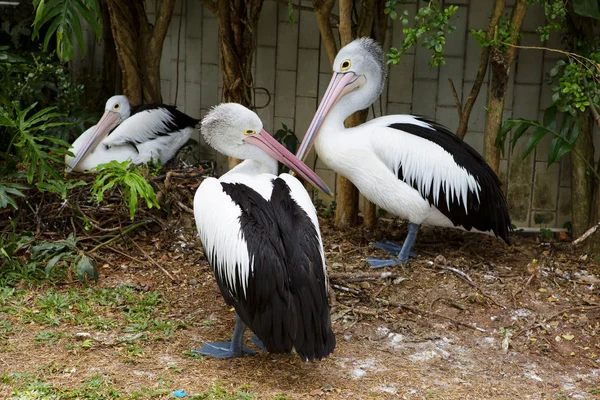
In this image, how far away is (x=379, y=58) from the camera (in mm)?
5184

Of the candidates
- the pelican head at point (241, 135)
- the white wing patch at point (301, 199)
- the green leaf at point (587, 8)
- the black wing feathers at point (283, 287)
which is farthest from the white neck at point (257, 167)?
the green leaf at point (587, 8)

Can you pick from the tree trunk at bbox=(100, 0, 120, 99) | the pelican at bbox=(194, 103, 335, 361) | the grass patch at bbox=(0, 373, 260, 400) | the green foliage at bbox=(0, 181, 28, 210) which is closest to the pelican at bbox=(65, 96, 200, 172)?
the tree trunk at bbox=(100, 0, 120, 99)

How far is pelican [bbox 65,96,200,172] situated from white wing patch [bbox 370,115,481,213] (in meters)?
2.01

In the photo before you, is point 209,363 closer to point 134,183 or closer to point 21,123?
point 134,183

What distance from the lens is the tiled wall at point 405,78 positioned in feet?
19.8

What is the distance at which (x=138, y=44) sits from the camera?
6430 millimetres

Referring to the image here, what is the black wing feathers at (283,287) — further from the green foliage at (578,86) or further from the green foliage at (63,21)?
the green foliage at (578,86)

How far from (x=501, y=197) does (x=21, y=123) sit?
125 inches

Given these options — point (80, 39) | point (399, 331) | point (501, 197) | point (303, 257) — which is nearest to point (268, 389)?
point (303, 257)

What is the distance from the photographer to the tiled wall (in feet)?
19.8

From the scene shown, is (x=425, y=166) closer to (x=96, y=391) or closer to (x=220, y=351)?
(x=220, y=351)

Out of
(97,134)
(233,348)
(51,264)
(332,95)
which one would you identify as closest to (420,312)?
(233,348)

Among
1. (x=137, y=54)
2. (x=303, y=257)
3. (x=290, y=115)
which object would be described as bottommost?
(x=303, y=257)

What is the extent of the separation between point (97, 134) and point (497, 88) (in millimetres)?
3094
